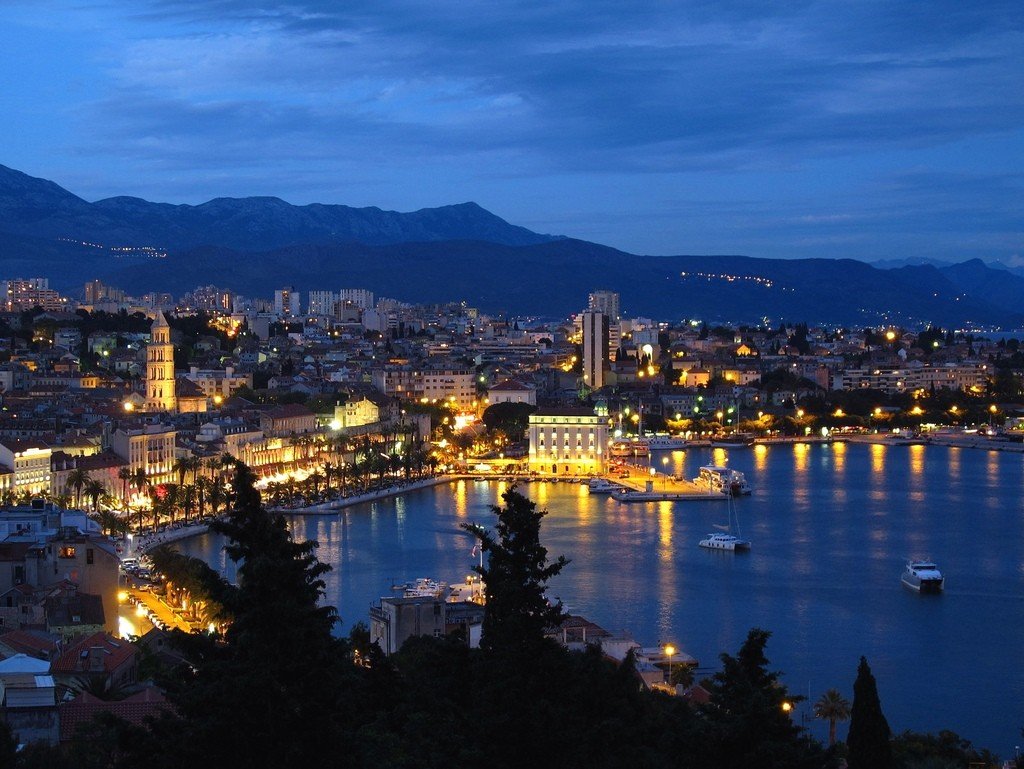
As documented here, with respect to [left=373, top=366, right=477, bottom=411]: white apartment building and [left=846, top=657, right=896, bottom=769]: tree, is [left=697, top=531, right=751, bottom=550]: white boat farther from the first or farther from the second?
[left=373, top=366, right=477, bottom=411]: white apartment building

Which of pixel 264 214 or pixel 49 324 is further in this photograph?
pixel 264 214

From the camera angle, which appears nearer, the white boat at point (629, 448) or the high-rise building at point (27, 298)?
the white boat at point (629, 448)

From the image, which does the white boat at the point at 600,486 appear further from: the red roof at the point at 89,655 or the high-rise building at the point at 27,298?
the high-rise building at the point at 27,298

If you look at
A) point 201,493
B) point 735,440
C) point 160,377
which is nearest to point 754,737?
point 201,493

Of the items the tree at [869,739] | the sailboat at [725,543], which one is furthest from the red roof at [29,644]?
the sailboat at [725,543]

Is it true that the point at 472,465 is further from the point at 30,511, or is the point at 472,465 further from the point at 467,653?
the point at 467,653

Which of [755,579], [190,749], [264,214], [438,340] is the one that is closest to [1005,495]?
[755,579]

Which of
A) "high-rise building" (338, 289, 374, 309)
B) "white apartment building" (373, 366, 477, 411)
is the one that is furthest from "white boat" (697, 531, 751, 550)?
"high-rise building" (338, 289, 374, 309)
